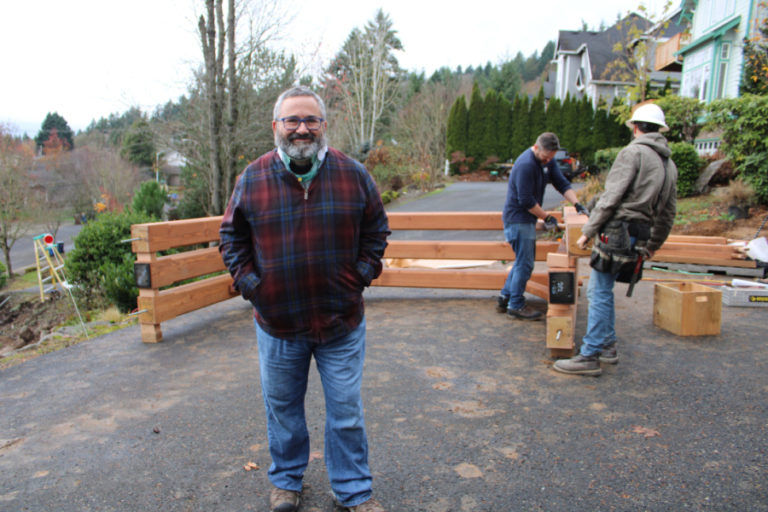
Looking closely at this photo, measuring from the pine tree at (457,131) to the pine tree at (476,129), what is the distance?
32cm

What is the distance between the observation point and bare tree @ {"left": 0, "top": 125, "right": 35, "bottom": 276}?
2161 cm

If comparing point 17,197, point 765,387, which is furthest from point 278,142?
point 17,197

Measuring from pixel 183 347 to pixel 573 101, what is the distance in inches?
1270

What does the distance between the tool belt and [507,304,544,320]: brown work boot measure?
1.73m

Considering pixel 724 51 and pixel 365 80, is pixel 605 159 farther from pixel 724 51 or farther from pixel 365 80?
pixel 365 80

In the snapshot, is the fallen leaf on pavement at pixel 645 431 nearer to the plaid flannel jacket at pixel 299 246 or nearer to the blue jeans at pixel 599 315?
the blue jeans at pixel 599 315

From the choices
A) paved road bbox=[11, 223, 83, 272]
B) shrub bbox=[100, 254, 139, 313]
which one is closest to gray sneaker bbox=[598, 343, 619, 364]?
shrub bbox=[100, 254, 139, 313]

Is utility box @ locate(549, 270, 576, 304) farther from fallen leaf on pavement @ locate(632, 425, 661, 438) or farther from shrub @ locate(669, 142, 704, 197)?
shrub @ locate(669, 142, 704, 197)

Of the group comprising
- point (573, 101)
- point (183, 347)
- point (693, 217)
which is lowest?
point (183, 347)

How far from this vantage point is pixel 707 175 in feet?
44.5

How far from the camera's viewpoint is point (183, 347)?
517 centimetres

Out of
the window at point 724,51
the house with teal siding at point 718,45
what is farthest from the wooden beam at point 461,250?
the window at point 724,51

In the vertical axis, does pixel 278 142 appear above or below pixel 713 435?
above

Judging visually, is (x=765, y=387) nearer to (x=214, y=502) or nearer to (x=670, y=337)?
(x=670, y=337)
